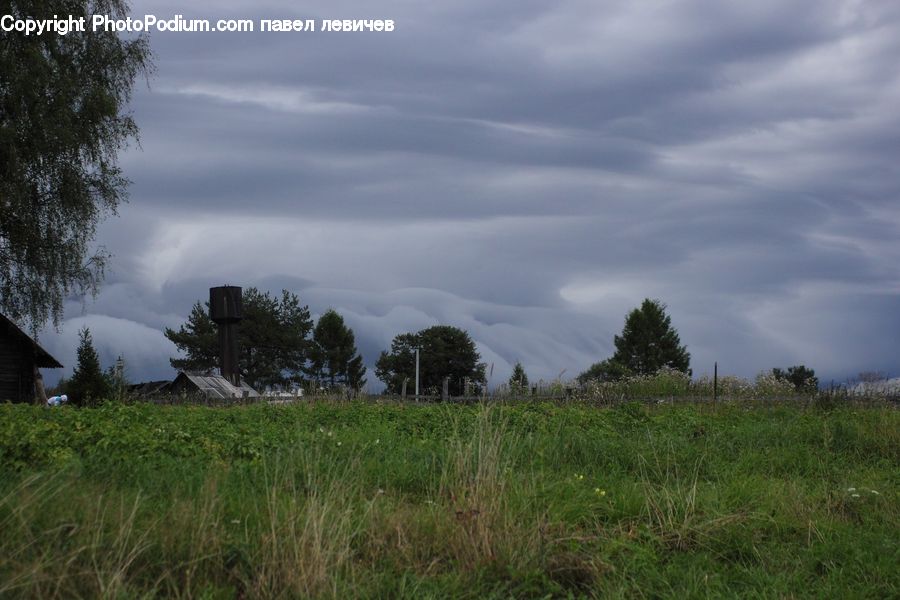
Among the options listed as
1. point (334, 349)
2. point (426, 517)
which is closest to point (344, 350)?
point (334, 349)

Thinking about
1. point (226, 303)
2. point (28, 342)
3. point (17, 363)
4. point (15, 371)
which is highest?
point (226, 303)

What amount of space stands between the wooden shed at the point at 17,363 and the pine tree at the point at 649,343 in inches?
1409

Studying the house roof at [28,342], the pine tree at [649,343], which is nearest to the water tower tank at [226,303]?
the house roof at [28,342]

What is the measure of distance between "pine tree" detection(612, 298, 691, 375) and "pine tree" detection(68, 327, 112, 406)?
121 feet

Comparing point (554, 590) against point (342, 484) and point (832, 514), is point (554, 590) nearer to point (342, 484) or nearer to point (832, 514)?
point (342, 484)

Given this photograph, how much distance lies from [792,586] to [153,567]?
430 centimetres

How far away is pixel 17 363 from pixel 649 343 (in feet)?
124

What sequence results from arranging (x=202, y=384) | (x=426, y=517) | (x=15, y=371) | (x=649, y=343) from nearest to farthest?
(x=426, y=517) → (x=15, y=371) → (x=202, y=384) → (x=649, y=343)

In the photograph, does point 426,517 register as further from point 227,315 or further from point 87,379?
point 227,315

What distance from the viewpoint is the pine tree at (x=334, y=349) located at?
2271 inches

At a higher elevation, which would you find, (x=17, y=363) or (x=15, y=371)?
(x=17, y=363)

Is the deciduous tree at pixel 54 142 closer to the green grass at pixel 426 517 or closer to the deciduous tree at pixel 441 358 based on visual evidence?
the green grass at pixel 426 517

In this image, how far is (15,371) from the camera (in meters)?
26.9

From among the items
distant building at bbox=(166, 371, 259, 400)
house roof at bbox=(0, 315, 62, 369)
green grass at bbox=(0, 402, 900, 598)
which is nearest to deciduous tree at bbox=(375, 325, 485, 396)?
distant building at bbox=(166, 371, 259, 400)
